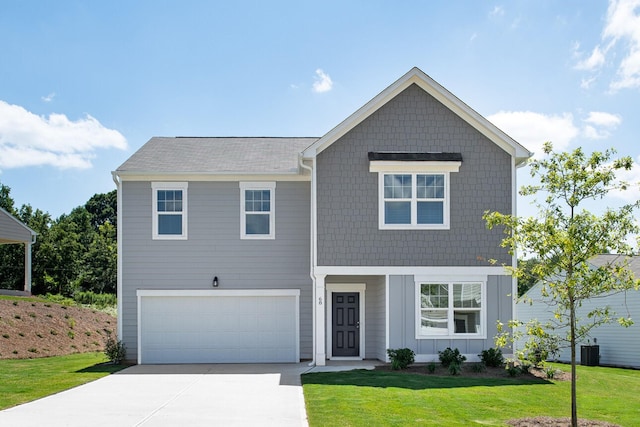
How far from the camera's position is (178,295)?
67.6 feet

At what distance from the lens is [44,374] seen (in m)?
18.0

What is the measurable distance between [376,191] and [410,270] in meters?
2.26

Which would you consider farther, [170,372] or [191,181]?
[191,181]

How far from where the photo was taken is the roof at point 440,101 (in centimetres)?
1898

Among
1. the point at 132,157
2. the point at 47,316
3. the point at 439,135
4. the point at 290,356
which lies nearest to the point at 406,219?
the point at 439,135

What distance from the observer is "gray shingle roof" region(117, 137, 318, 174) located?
20.7 m

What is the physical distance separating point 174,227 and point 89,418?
9.45m

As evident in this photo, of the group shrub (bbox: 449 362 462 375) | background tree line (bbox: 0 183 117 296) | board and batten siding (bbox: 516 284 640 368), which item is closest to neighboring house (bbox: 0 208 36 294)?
background tree line (bbox: 0 183 117 296)

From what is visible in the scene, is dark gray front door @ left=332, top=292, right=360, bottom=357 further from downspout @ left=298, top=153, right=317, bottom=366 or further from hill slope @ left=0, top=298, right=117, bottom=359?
hill slope @ left=0, top=298, right=117, bottom=359

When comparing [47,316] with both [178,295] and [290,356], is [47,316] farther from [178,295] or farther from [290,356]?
[290,356]

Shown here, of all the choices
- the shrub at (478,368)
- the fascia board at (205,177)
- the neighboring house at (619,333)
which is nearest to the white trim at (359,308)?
the fascia board at (205,177)

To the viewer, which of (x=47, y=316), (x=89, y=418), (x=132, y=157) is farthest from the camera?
(x=47, y=316)

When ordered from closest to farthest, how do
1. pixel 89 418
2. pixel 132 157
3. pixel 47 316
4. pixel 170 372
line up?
1. pixel 89 418
2. pixel 170 372
3. pixel 132 157
4. pixel 47 316

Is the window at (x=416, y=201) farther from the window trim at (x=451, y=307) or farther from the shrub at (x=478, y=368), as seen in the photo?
the shrub at (x=478, y=368)
